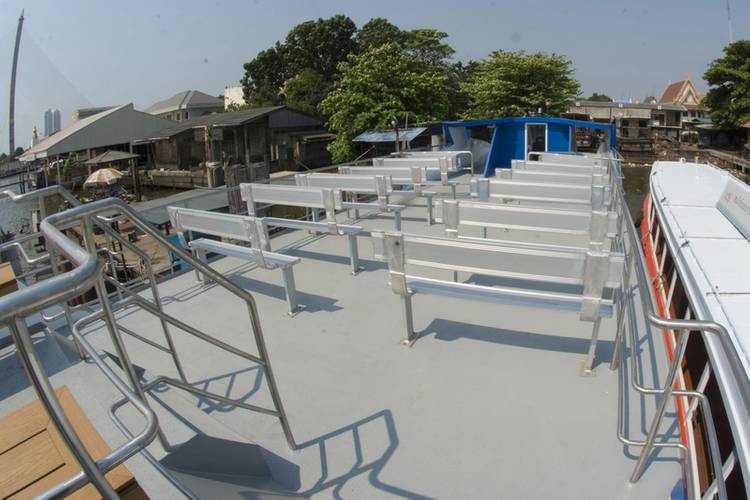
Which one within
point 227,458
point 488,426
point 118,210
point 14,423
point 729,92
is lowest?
point 488,426

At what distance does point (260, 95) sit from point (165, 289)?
172ft

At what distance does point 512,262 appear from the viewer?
362 centimetres

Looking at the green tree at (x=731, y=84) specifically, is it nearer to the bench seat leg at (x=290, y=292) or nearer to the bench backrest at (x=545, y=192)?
the bench backrest at (x=545, y=192)

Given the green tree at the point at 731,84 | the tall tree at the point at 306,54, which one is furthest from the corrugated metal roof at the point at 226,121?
the green tree at the point at 731,84

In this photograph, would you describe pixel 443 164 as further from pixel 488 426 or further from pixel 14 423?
pixel 14 423

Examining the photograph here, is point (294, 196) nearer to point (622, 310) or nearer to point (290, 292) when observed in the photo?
point (290, 292)

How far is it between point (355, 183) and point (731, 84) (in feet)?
170

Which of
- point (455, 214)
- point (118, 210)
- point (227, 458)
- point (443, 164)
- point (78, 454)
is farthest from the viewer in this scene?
point (443, 164)

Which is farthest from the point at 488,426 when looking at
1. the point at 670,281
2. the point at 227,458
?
the point at 670,281

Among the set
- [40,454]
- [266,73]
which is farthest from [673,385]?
[266,73]

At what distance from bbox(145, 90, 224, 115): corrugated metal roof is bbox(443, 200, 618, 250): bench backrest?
6028 cm

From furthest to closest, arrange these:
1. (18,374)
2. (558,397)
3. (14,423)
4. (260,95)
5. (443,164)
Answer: (260,95)
(443,164)
(558,397)
(18,374)
(14,423)

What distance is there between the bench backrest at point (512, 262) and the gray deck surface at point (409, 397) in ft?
1.95

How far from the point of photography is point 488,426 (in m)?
2.96
